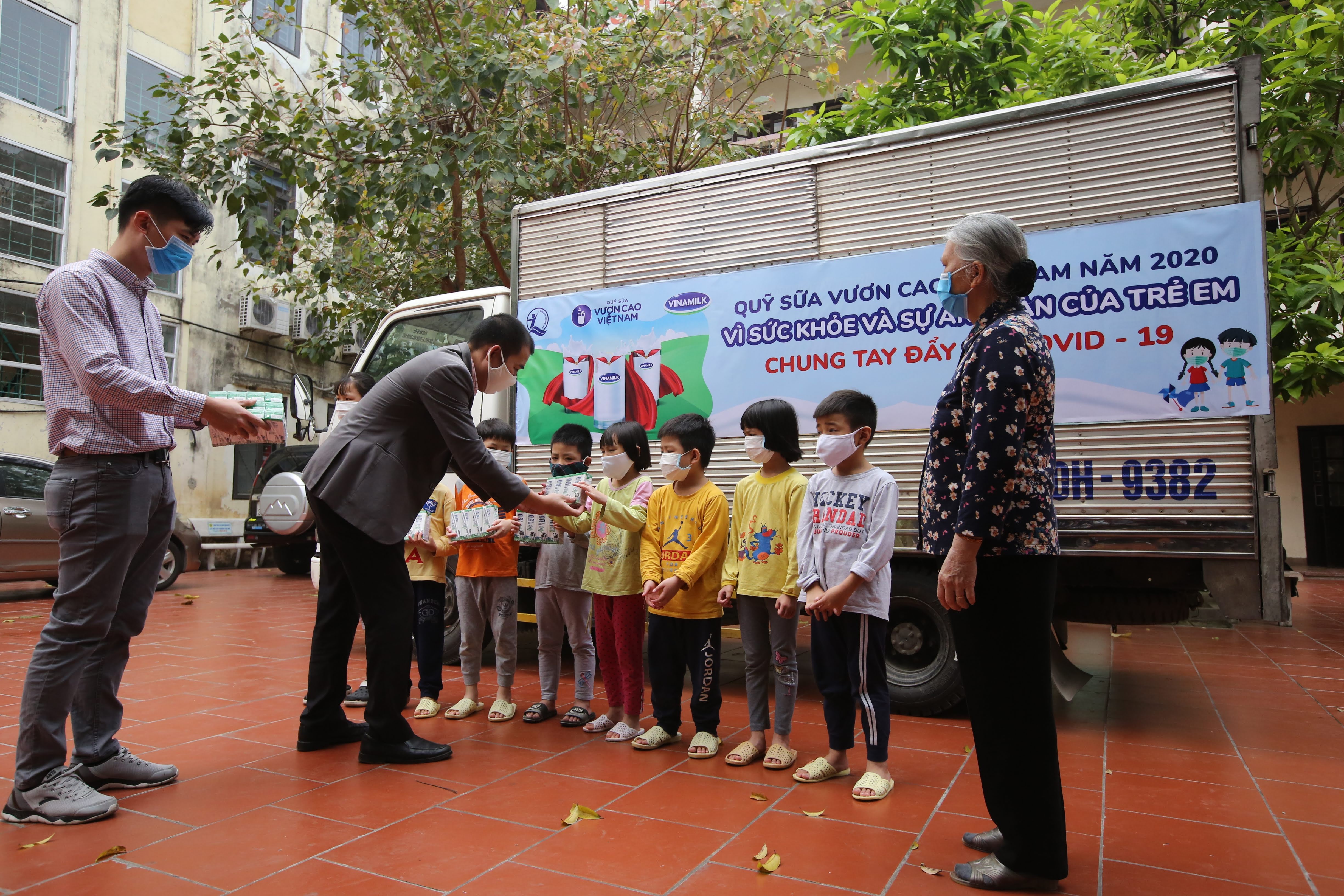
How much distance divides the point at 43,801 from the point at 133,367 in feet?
4.90

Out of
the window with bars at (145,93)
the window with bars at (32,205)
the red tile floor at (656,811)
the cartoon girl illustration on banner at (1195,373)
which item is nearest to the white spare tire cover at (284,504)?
the red tile floor at (656,811)

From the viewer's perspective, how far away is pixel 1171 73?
561 centimetres

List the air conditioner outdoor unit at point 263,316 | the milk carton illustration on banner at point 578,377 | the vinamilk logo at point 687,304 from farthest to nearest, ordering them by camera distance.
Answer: the air conditioner outdoor unit at point 263,316, the milk carton illustration on banner at point 578,377, the vinamilk logo at point 687,304

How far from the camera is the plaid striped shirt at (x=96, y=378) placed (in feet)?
9.55

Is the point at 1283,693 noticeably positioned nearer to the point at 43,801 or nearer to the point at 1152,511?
the point at 1152,511

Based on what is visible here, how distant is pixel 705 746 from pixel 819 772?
54cm

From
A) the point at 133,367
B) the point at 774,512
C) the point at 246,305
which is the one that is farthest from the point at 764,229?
the point at 246,305

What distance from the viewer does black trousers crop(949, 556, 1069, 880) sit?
237 centimetres

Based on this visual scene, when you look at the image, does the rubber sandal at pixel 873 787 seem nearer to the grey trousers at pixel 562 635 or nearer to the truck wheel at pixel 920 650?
the truck wheel at pixel 920 650

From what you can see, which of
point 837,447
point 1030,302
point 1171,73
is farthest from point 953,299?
point 1171,73

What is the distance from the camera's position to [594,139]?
974 centimetres

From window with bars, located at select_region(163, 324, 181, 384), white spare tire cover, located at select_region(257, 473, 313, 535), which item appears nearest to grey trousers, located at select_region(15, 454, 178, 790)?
white spare tire cover, located at select_region(257, 473, 313, 535)

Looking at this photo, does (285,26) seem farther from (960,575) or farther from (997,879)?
(997,879)

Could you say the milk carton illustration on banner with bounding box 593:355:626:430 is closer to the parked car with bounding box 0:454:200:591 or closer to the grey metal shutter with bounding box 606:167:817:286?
the grey metal shutter with bounding box 606:167:817:286
